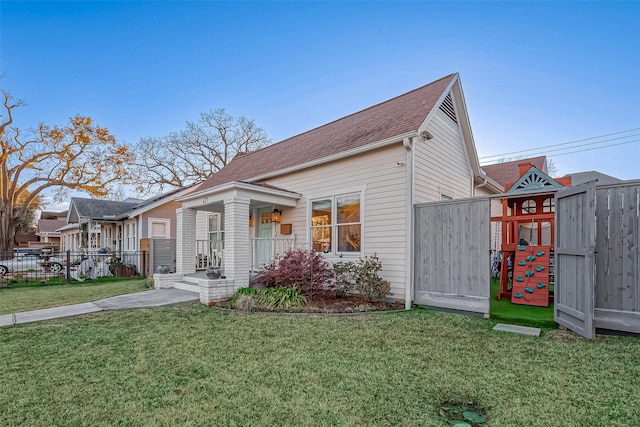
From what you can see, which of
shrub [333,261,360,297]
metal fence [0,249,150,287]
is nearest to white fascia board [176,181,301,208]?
shrub [333,261,360,297]

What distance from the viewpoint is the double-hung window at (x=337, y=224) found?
7.87m

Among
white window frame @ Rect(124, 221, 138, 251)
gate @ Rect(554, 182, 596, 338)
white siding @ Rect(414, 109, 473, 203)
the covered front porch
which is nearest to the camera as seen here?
gate @ Rect(554, 182, 596, 338)

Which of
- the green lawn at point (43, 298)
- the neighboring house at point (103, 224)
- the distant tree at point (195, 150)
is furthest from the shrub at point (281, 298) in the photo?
the distant tree at point (195, 150)

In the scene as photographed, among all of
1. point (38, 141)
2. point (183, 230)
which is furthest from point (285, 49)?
point (38, 141)

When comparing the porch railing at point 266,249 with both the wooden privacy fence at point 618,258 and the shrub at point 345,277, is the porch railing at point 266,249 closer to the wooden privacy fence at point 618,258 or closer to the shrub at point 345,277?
the shrub at point 345,277

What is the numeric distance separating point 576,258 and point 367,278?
139 inches

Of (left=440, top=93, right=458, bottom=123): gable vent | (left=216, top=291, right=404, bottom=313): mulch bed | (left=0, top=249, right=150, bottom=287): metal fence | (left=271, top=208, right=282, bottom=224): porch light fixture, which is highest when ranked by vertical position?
(left=440, top=93, right=458, bottom=123): gable vent

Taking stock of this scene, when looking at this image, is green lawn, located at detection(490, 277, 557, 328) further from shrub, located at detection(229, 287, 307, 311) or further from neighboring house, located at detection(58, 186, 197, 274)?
neighboring house, located at detection(58, 186, 197, 274)

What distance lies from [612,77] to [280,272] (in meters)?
12.8

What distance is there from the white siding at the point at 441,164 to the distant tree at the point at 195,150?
70.4 feet

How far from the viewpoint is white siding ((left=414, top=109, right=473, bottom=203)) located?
7.42m

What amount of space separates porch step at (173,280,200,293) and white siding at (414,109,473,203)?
20.1ft

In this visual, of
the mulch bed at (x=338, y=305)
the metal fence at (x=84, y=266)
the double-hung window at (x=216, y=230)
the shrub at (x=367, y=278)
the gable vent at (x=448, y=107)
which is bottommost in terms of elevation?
the metal fence at (x=84, y=266)

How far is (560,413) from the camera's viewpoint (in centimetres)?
257
